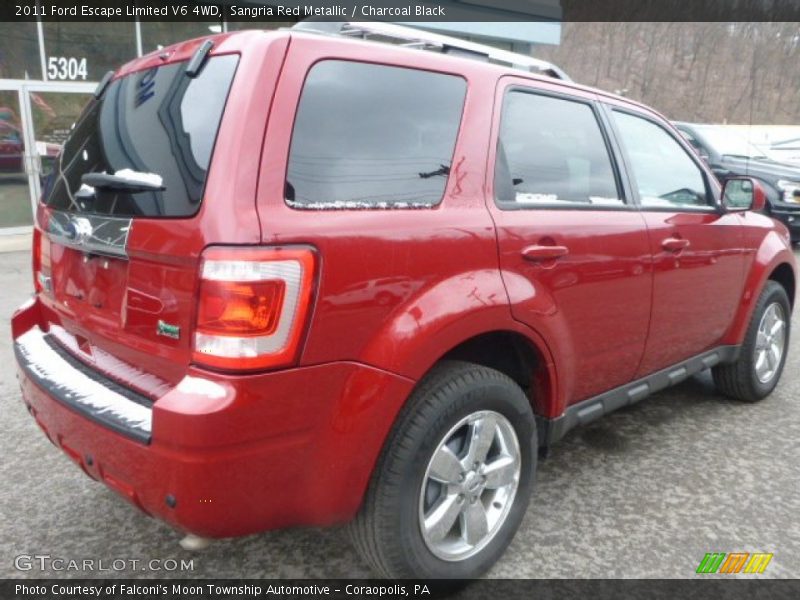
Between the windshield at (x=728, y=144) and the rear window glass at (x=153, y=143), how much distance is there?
10437 mm

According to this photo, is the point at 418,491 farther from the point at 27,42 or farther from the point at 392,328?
the point at 27,42

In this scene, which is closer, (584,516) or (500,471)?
(500,471)

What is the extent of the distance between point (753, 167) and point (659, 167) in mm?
8352

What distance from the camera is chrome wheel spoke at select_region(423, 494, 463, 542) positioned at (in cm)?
218

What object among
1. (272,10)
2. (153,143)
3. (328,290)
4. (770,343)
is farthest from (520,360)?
(272,10)

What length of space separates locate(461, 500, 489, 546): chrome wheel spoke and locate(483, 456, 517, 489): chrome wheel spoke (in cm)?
9

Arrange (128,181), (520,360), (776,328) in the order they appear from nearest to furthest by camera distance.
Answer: (128,181) < (520,360) < (776,328)

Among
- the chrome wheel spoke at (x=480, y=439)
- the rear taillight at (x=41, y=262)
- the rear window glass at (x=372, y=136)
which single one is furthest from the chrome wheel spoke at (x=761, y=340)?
the rear taillight at (x=41, y=262)

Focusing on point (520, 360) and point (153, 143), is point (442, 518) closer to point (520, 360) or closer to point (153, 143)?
point (520, 360)

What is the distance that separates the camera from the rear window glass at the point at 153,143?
6.01 ft

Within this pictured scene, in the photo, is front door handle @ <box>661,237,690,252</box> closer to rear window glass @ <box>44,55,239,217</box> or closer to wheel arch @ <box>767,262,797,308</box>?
wheel arch @ <box>767,262,797,308</box>

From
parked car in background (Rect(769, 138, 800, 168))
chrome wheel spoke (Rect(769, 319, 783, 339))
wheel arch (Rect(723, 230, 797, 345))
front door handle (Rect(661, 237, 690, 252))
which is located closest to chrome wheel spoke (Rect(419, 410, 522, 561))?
front door handle (Rect(661, 237, 690, 252))

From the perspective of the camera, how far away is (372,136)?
201cm

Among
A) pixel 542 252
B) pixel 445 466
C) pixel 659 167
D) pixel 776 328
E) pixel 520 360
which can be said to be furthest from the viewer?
pixel 776 328
